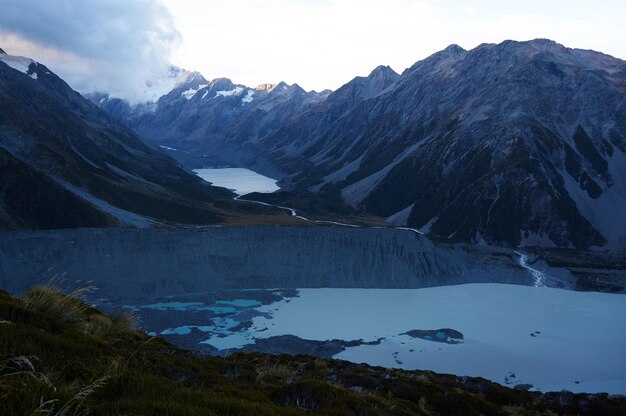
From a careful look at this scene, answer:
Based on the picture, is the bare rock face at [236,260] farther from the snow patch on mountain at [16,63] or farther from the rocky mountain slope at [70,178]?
the snow patch on mountain at [16,63]

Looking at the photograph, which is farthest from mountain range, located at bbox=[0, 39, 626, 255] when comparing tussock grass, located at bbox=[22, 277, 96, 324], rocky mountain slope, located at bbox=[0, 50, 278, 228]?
tussock grass, located at bbox=[22, 277, 96, 324]

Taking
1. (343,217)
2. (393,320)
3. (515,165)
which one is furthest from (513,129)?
(393,320)

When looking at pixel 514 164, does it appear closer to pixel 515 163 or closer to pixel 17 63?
pixel 515 163

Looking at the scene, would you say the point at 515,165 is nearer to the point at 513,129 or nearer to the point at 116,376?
the point at 513,129

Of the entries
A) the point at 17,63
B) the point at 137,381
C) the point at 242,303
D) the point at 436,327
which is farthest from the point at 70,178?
the point at 17,63

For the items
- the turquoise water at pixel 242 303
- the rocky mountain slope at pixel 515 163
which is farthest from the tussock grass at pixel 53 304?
the rocky mountain slope at pixel 515 163

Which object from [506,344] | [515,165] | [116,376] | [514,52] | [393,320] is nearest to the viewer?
[116,376]
